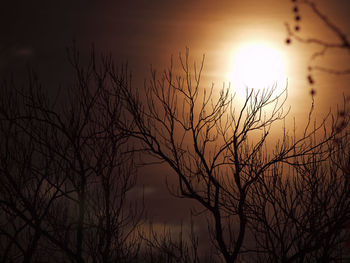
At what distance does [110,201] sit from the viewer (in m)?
8.03

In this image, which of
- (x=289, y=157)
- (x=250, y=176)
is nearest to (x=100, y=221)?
(x=250, y=176)

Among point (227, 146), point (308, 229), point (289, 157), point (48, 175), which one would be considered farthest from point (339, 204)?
point (48, 175)

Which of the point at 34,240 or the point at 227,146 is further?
the point at 34,240

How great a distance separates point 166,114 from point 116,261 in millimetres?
3400

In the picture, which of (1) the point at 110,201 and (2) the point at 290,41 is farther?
(1) the point at 110,201

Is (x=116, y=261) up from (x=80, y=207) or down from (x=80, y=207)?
down

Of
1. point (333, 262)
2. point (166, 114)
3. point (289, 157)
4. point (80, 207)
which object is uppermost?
point (166, 114)

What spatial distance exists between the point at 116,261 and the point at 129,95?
3567 millimetres

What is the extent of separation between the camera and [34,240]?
839cm

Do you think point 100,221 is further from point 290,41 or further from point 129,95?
point 290,41

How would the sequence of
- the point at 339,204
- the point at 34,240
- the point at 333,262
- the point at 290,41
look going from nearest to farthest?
1. the point at 290,41
2. the point at 339,204
3. the point at 333,262
4. the point at 34,240

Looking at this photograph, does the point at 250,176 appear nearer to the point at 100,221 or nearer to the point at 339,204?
the point at 339,204

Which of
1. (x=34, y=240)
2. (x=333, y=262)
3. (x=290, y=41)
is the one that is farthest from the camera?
(x=34, y=240)

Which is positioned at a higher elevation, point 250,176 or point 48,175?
point 48,175
